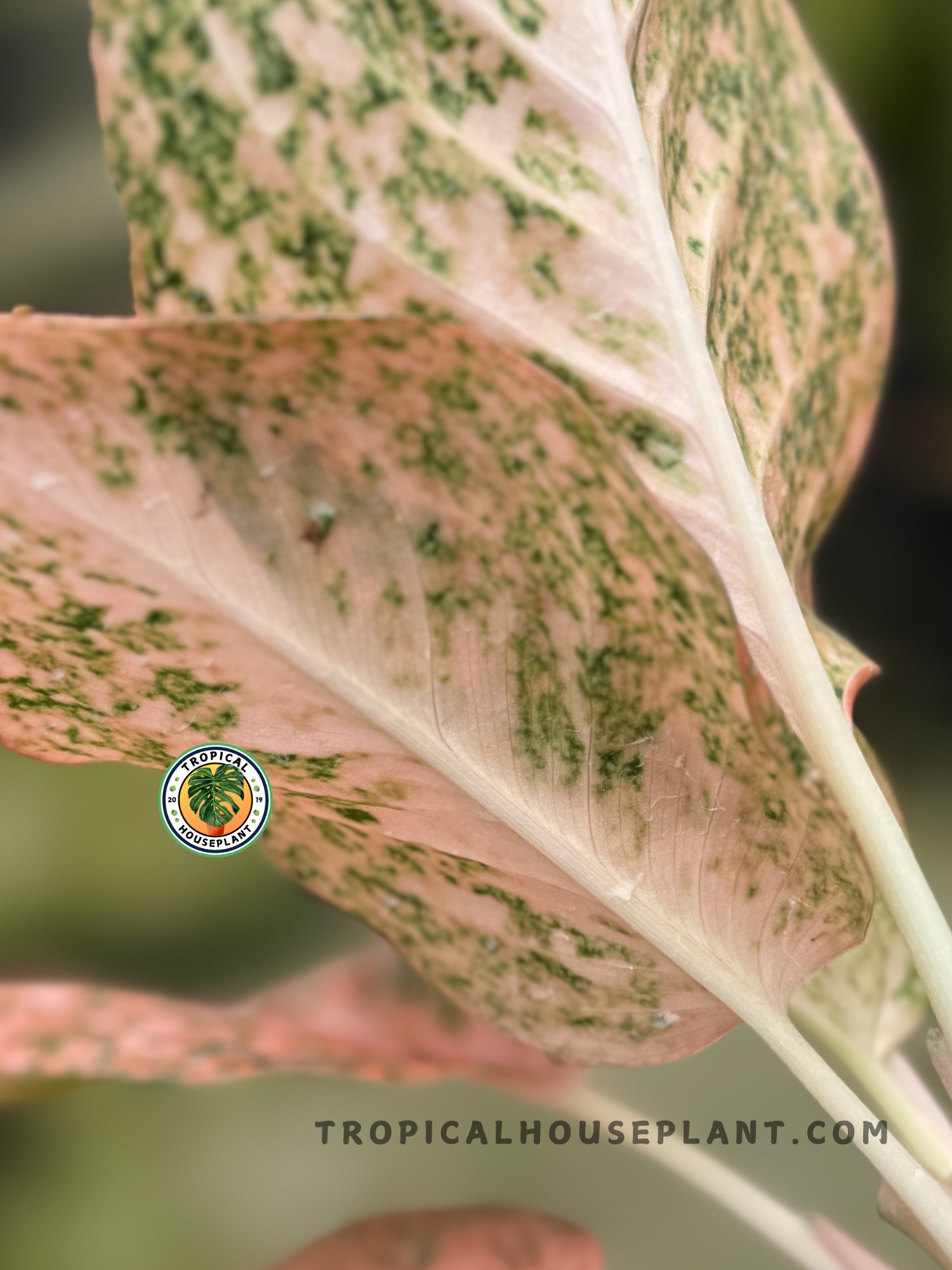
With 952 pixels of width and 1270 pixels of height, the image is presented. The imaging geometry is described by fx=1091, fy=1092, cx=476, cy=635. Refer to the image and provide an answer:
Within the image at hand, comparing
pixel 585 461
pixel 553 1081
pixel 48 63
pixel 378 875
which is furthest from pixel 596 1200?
pixel 48 63

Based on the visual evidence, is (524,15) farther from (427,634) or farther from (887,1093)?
(887,1093)

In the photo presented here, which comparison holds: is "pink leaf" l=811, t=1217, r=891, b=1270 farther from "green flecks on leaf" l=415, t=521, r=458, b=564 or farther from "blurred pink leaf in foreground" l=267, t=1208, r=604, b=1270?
"green flecks on leaf" l=415, t=521, r=458, b=564

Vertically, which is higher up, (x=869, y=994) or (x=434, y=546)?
(x=434, y=546)

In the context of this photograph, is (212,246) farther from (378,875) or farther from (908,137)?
(908,137)

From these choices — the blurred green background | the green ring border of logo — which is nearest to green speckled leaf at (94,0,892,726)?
the green ring border of logo

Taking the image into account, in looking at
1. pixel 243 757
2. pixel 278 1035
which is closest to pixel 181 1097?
pixel 278 1035

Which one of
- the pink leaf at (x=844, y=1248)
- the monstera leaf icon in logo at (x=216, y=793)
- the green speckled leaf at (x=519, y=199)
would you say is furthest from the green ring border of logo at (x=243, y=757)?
the pink leaf at (x=844, y=1248)
